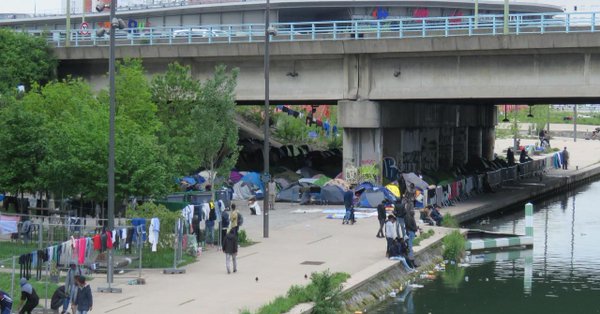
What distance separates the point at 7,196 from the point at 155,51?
13.7 m

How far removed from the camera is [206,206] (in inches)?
1267

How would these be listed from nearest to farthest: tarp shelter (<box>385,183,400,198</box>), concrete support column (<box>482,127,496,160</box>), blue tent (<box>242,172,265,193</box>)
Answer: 1. tarp shelter (<box>385,183,400,198</box>)
2. blue tent (<box>242,172,265,193</box>)
3. concrete support column (<box>482,127,496,160</box>)

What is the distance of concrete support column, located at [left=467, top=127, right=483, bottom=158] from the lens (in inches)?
2699

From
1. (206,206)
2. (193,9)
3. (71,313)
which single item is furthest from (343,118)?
(193,9)

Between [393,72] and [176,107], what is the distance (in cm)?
1036

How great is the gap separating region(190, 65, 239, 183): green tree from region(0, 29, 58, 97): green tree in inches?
703

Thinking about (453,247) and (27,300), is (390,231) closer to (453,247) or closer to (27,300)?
(453,247)

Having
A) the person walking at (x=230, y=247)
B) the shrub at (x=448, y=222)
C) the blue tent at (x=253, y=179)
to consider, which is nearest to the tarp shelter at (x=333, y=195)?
the blue tent at (x=253, y=179)

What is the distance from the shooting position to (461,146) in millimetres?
65812

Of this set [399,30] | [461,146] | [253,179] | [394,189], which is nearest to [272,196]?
[253,179]

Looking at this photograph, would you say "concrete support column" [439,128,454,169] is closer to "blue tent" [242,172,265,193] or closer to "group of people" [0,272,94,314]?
"blue tent" [242,172,265,193]

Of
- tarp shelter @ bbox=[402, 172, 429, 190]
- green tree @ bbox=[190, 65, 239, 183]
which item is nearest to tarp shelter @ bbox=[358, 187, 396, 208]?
tarp shelter @ bbox=[402, 172, 429, 190]

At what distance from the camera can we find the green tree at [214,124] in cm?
3947

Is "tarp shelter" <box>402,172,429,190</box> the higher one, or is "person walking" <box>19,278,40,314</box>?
"tarp shelter" <box>402,172,429,190</box>
